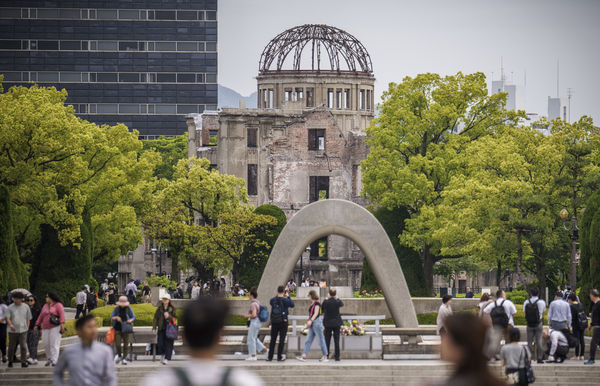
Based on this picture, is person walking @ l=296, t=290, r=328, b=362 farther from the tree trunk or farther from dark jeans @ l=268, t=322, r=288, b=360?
the tree trunk

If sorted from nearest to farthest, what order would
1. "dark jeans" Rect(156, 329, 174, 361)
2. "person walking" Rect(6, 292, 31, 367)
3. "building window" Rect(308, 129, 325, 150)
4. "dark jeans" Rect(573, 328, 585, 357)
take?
"person walking" Rect(6, 292, 31, 367) < "dark jeans" Rect(156, 329, 174, 361) < "dark jeans" Rect(573, 328, 585, 357) < "building window" Rect(308, 129, 325, 150)

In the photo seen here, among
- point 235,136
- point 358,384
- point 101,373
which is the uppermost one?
point 235,136

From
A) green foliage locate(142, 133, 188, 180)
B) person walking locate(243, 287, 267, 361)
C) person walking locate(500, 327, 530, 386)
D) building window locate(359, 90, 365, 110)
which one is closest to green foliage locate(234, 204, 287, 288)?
building window locate(359, 90, 365, 110)

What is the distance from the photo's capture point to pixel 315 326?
23484 millimetres

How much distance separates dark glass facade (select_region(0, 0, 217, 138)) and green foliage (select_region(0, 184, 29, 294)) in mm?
87399

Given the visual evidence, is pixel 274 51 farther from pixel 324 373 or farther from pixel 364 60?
pixel 324 373

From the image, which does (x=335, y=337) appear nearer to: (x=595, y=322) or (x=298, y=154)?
(x=595, y=322)

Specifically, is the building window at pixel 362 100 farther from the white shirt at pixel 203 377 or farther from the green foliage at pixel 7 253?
the white shirt at pixel 203 377

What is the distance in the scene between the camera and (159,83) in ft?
398

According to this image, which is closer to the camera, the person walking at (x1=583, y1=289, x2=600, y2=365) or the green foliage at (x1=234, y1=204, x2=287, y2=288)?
the person walking at (x1=583, y1=289, x2=600, y2=365)

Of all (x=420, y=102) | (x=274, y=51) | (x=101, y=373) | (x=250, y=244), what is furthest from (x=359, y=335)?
(x=274, y=51)

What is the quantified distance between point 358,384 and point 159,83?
102m

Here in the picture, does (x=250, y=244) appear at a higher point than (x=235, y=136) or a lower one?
lower

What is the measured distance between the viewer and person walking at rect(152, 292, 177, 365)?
23.4 meters
